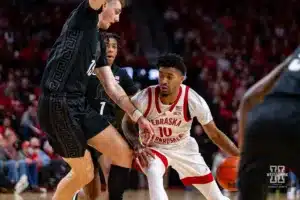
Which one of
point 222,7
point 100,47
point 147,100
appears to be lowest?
point 147,100

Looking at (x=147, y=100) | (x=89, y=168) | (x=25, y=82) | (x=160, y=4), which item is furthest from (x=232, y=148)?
(x=160, y=4)

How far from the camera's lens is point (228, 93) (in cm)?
1568

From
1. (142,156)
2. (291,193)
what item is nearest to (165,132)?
(142,156)

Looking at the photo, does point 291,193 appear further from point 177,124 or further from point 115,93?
point 115,93

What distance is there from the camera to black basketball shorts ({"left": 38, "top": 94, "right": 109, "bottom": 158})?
212 inches

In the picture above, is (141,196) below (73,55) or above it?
below

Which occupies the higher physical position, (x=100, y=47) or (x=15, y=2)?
(x=15, y=2)

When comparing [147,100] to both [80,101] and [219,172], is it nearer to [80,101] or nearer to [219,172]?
[80,101]

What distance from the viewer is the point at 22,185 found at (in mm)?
12109

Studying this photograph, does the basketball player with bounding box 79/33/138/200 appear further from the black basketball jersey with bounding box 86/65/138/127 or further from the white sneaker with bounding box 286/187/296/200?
the white sneaker with bounding box 286/187/296/200

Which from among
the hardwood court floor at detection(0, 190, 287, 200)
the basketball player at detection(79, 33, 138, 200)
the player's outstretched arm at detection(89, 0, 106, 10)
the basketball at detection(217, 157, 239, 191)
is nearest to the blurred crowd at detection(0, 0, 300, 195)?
the hardwood court floor at detection(0, 190, 287, 200)

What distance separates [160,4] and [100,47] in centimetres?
1484

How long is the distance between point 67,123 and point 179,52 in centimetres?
1290

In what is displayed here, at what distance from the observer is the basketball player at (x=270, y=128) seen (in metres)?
3.41
